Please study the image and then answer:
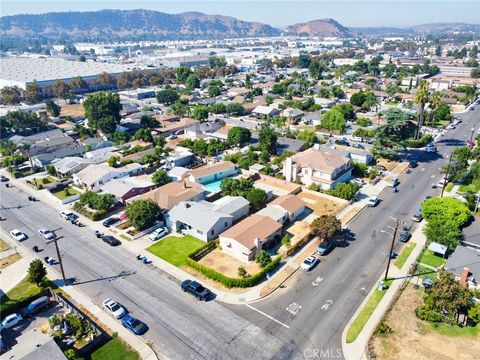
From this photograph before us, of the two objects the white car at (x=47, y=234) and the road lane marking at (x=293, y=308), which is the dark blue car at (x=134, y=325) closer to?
the road lane marking at (x=293, y=308)

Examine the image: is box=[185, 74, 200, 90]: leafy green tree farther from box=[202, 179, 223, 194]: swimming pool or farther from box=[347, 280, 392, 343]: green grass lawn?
box=[347, 280, 392, 343]: green grass lawn

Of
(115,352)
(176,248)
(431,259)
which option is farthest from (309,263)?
(115,352)

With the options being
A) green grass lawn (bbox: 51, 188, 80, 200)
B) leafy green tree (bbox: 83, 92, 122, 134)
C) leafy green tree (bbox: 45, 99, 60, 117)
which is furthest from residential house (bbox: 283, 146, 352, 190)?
leafy green tree (bbox: 45, 99, 60, 117)

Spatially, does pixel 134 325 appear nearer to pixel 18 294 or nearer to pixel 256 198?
pixel 18 294

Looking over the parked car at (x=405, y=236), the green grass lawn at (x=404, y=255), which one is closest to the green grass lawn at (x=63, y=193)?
the green grass lawn at (x=404, y=255)

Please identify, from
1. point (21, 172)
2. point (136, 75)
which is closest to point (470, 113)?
point (21, 172)

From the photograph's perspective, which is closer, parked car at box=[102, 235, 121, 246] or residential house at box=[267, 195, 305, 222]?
parked car at box=[102, 235, 121, 246]
